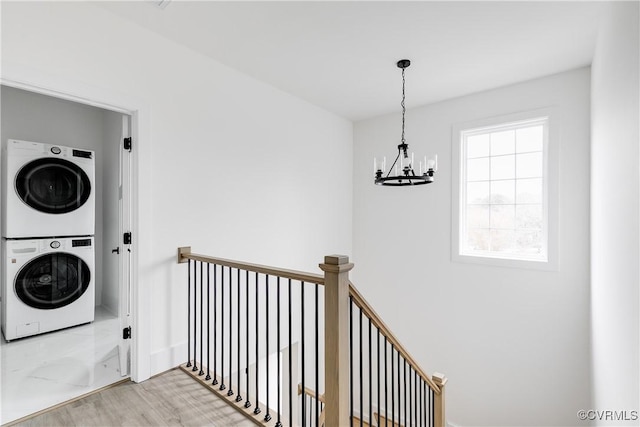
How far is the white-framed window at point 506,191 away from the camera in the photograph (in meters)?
3.07

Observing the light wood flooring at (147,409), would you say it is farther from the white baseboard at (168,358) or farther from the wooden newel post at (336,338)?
the wooden newel post at (336,338)

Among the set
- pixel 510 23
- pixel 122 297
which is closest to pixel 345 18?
pixel 510 23

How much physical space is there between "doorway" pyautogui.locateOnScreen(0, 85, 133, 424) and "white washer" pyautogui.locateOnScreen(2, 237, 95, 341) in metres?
0.10

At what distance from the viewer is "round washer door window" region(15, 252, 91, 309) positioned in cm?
303

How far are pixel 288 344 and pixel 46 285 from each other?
260cm

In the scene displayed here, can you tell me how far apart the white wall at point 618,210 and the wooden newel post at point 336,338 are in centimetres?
110

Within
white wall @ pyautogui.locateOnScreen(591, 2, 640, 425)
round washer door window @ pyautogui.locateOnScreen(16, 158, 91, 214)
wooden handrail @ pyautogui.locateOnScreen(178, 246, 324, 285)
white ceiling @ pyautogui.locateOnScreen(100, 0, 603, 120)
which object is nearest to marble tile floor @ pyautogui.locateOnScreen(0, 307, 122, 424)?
wooden handrail @ pyautogui.locateOnScreen(178, 246, 324, 285)

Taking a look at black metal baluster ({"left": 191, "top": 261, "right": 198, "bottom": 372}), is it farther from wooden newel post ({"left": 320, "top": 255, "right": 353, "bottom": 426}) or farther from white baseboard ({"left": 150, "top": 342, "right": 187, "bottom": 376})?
→ wooden newel post ({"left": 320, "top": 255, "right": 353, "bottom": 426})

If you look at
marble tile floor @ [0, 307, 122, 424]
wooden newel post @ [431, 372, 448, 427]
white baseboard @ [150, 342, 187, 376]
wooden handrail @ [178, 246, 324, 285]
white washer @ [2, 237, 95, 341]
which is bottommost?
wooden newel post @ [431, 372, 448, 427]

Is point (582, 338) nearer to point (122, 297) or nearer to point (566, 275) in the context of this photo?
point (566, 275)

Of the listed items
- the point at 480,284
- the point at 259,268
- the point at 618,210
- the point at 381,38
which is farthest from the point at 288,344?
the point at 381,38

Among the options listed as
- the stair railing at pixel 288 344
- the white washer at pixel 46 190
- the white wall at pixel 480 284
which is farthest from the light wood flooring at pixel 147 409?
the white wall at pixel 480 284

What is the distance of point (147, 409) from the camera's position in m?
1.86

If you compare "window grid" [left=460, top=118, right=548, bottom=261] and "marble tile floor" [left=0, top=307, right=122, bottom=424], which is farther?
"window grid" [left=460, top=118, right=548, bottom=261]
